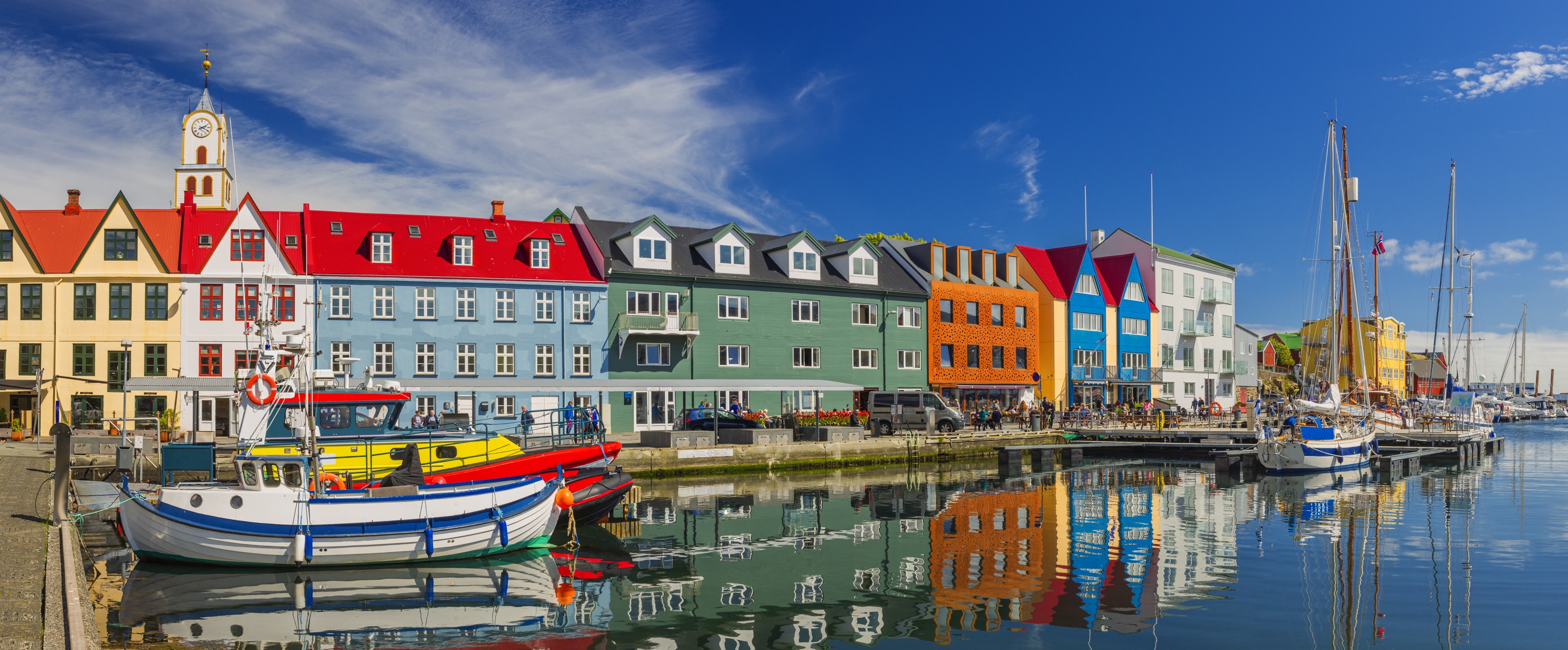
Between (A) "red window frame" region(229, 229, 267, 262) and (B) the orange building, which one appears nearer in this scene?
(A) "red window frame" region(229, 229, 267, 262)

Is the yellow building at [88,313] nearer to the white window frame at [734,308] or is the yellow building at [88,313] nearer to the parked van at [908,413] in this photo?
the white window frame at [734,308]

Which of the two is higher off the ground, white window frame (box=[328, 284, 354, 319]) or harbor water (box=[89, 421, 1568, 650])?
white window frame (box=[328, 284, 354, 319])

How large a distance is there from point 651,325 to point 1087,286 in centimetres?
3037

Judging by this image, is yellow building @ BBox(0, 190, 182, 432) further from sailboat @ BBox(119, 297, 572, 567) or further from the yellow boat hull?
sailboat @ BBox(119, 297, 572, 567)

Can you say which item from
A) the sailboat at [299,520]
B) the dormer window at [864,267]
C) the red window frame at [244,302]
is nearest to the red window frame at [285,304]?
the red window frame at [244,302]

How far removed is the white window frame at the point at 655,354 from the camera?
154ft

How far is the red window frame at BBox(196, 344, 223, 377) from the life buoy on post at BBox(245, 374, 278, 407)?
78.7ft

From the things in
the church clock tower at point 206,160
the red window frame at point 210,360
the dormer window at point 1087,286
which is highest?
the church clock tower at point 206,160

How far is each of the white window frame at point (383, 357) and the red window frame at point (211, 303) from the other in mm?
6050

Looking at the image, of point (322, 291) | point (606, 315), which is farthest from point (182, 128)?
point (606, 315)

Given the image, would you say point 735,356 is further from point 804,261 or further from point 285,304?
point 285,304

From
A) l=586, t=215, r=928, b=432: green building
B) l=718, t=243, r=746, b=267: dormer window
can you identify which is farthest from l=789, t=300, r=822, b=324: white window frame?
l=718, t=243, r=746, b=267: dormer window

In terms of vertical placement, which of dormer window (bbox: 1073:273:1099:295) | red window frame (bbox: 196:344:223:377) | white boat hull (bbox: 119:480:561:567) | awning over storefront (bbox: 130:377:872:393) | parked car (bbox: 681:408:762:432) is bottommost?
white boat hull (bbox: 119:480:561:567)

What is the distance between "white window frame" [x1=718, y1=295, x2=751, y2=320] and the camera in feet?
161
